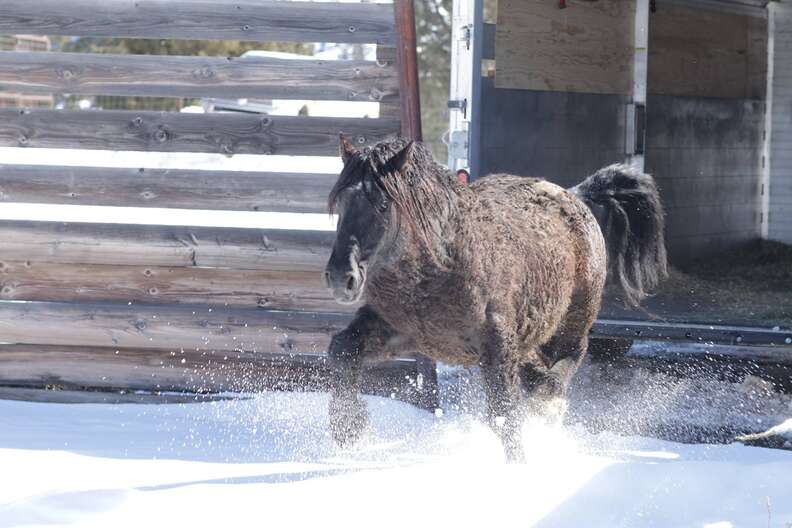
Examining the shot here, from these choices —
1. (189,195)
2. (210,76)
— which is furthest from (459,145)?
(189,195)

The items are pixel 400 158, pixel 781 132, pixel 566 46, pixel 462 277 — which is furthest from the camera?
pixel 781 132

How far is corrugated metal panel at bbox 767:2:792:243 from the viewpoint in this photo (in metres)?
10.9

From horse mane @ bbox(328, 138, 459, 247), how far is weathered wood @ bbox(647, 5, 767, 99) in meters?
5.46

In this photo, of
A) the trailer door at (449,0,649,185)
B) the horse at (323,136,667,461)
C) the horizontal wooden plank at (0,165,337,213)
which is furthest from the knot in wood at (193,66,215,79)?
the horse at (323,136,667,461)

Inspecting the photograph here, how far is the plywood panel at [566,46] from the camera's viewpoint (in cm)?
746

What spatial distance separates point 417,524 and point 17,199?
3588 millimetres

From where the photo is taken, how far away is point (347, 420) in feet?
16.0

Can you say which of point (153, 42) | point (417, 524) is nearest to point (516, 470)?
point (417, 524)

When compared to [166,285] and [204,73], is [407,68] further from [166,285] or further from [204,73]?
[166,285]

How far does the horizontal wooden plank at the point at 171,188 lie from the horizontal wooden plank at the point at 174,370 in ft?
2.88

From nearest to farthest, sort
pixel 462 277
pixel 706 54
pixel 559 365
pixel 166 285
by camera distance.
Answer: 1. pixel 462 277
2. pixel 559 365
3. pixel 166 285
4. pixel 706 54

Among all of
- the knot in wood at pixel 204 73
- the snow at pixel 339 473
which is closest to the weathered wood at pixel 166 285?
the snow at pixel 339 473

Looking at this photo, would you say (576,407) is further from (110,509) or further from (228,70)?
(110,509)

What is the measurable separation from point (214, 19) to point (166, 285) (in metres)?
1.56
